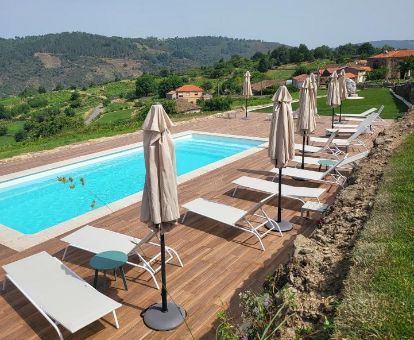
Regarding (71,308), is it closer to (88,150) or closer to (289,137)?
(289,137)

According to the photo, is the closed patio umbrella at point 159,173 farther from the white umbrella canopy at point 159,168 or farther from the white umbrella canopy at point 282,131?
the white umbrella canopy at point 282,131

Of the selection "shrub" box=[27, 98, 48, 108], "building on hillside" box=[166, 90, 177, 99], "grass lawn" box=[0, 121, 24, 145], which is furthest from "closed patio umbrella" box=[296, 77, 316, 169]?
"shrub" box=[27, 98, 48, 108]

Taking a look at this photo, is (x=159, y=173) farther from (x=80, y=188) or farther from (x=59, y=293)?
(x=80, y=188)

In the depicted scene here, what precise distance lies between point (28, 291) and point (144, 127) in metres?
2.32

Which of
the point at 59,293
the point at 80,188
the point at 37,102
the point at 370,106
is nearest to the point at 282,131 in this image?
the point at 59,293

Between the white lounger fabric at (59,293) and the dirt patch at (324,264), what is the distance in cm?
181

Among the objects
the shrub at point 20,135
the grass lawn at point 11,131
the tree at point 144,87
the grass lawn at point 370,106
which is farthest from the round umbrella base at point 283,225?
the tree at point 144,87

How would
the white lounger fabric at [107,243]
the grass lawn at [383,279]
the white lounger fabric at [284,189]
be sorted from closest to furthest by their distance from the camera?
the grass lawn at [383,279] → the white lounger fabric at [107,243] → the white lounger fabric at [284,189]

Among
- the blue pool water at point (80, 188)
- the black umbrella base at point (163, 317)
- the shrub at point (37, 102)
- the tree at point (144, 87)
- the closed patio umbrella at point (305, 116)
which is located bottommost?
the shrub at point (37, 102)

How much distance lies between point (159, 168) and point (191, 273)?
203 centimetres

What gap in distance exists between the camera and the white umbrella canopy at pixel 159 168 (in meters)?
3.65

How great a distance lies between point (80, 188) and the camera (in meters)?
10.6

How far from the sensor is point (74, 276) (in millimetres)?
4387

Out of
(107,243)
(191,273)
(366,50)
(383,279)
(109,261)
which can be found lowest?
(191,273)
